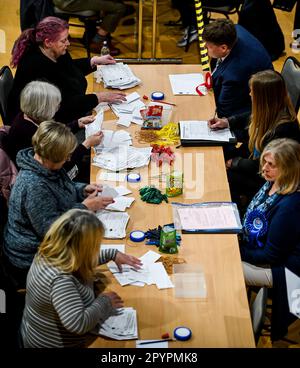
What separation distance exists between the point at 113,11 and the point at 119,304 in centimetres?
445

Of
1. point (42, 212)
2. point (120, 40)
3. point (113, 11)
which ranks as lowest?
point (120, 40)

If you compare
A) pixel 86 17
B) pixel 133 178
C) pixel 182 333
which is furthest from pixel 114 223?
pixel 86 17

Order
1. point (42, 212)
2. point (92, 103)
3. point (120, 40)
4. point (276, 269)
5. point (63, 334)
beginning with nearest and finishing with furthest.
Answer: point (63, 334)
point (42, 212)
point (276, 269)
point (92, 103)
point (120, 40)

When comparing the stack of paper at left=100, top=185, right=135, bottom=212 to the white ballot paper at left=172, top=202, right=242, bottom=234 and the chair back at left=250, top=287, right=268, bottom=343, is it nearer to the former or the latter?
the white ballot paper at left=172, top=202, right=242, bottom=234

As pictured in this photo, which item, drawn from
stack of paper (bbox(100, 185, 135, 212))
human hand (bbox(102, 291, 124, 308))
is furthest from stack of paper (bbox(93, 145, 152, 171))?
human hand (bbox(102, 291, 124, 308))

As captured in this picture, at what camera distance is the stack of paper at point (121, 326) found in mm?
3006

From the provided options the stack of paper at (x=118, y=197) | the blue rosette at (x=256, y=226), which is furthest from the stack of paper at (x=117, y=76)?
the blue rosette at (x=256, y=226)

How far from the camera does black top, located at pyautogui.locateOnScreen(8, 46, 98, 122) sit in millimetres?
4660

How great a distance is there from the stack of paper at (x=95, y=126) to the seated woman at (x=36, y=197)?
2.95 ft

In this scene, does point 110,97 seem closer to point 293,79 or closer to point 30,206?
point 293,79

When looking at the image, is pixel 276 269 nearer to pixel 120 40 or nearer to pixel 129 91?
pixel 129 91

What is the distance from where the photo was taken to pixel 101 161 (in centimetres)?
420

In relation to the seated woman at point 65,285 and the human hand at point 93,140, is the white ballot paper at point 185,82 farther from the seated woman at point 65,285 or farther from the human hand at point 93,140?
the seated woman at point 65,285

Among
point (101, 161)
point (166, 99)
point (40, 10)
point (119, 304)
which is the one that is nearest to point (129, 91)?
point (166, 99)
